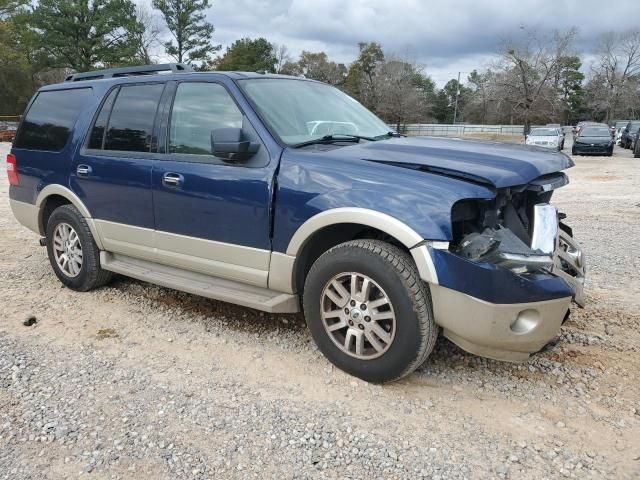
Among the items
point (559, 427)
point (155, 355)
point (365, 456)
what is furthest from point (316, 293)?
point (559, 427)

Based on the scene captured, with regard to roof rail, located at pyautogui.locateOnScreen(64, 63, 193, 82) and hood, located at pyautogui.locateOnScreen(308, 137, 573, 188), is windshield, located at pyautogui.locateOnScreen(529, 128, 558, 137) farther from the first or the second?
roof rail, located at pyautogui.locateOnScreen(64, 63, 193, 82)

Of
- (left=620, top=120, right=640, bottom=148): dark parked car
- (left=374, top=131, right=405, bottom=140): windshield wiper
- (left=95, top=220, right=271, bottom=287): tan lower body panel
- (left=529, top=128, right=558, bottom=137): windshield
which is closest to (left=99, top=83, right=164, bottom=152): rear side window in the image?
(left=95, top=220, right=271, bottom=287): tan lower body panel

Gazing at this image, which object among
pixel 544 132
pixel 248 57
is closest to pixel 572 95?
pixel 248 57

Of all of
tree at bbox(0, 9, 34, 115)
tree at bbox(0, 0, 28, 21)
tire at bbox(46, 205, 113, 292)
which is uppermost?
tree at bbox(0, 0, 28, 21)

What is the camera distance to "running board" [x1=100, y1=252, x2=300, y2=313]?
11.8ft

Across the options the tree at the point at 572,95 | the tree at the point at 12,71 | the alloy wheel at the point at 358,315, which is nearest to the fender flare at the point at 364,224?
the alloy wheel at the point at 358,315

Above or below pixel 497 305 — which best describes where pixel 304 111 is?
above

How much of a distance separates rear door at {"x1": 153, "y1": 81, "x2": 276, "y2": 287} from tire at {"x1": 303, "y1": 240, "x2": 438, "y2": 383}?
0.51 meters

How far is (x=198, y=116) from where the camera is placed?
13.1 ft

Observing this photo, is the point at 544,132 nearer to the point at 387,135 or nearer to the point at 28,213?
the point at 387,135

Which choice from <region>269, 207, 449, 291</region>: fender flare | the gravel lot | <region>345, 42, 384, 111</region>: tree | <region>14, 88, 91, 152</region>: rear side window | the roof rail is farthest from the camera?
<region>345, 42, 384, 111</region>: tree

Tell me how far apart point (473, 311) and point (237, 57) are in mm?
61512

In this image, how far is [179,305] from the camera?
471 cm

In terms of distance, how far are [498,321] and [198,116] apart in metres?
2.57
